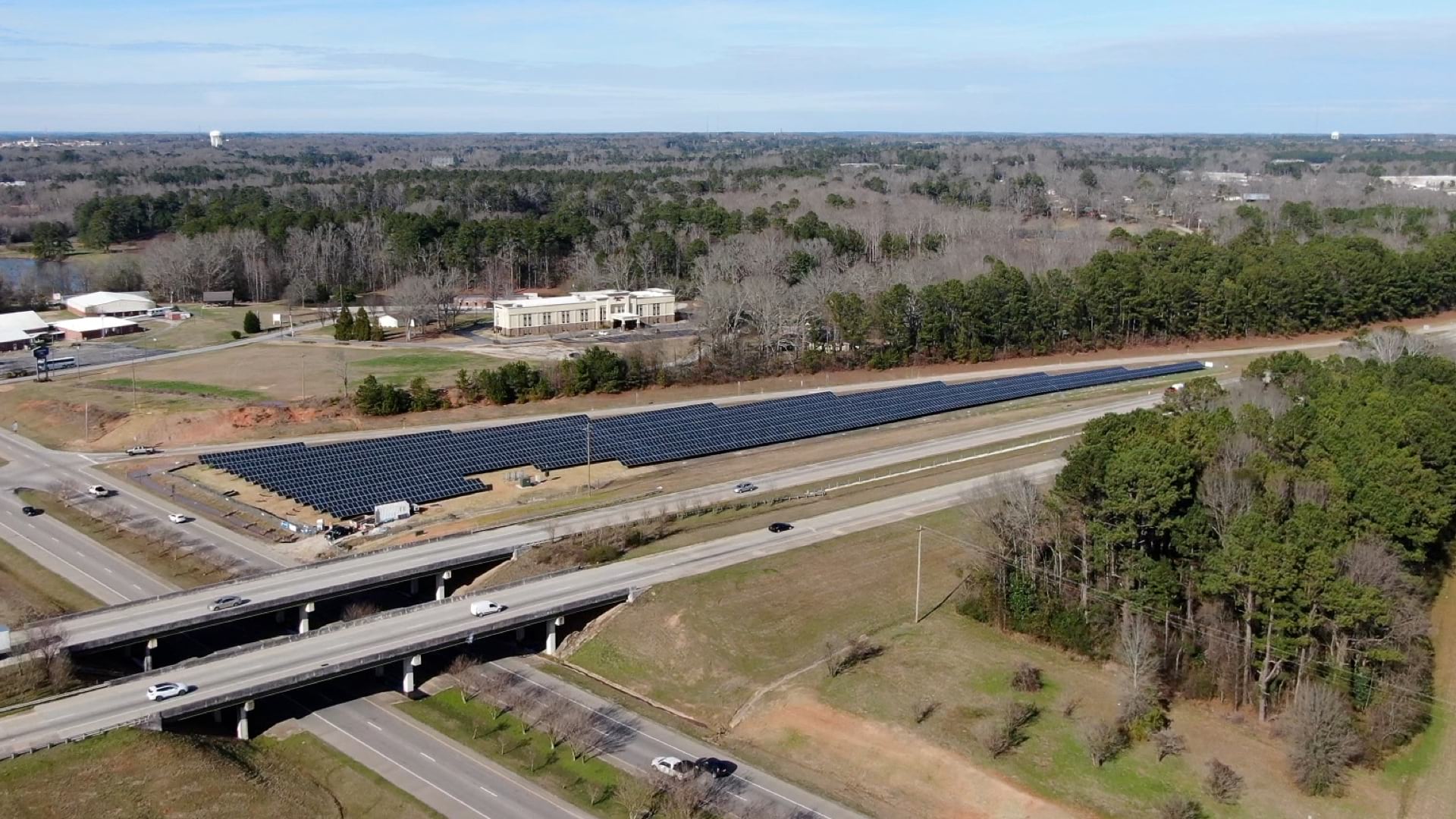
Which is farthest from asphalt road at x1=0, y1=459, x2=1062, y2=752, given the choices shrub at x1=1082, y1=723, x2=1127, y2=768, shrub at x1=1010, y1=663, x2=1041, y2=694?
shrub at x1=1082, y1=723, x2=1127, y2=768

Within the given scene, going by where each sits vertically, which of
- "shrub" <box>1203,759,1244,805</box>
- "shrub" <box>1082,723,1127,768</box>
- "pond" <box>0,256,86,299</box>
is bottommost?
"shrub" <box>1203,759,1244,805</box>

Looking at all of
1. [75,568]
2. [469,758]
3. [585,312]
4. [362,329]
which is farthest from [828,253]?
[469,758]

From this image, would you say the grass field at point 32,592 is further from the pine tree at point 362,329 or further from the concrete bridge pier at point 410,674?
the pine tree at point 362,329

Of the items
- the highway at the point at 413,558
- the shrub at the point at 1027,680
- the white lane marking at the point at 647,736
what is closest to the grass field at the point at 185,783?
the white lane marking at the point at 647,736

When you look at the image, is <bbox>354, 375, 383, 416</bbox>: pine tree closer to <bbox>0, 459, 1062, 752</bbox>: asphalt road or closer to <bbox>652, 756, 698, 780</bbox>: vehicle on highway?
<bbox>0, 459, 1062, 752</bbox>: asphalt road

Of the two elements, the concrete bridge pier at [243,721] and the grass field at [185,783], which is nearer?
the grass field at [185,783]

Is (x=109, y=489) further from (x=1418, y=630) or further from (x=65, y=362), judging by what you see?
(x=1418, y=630)
